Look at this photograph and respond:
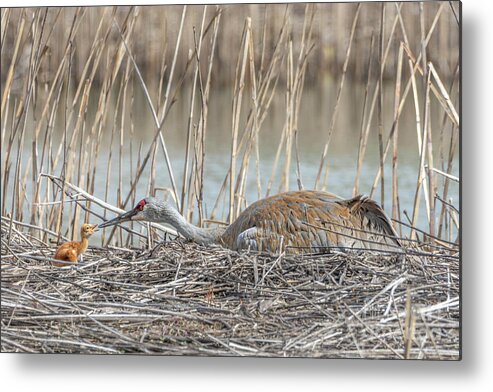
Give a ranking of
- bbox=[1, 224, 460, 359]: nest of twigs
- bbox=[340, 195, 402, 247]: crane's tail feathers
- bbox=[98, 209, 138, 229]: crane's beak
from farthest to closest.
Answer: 1. bbox=[98, 209, 138, 229]: crane's beak
2. bbox=[340, 195, 402, 247]: crane's tail feathers
3. bbox=[1, 224, 460, 359]: nest of twigs

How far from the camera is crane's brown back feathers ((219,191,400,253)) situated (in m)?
5.08

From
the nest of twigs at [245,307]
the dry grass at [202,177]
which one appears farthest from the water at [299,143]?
the nest of twigs at [245,307]

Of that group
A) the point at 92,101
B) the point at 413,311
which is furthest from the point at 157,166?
the point at 413,311

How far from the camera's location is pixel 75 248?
16.9ft

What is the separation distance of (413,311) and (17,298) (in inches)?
66.2

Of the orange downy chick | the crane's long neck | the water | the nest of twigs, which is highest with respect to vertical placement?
the water

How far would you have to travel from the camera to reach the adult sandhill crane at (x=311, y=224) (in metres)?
5.08

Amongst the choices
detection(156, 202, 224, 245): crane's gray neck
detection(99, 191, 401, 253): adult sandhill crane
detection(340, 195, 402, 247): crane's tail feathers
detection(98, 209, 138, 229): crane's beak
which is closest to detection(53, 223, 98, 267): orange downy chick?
detection(98, 209, 138, 229): crane's beak

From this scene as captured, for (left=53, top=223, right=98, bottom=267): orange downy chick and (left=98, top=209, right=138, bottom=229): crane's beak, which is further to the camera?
(left=98, top=209, right=138, bottom=229): crane's beak

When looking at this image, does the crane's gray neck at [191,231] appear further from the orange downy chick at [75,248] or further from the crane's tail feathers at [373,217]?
the crane's tail feathers at [373,217]

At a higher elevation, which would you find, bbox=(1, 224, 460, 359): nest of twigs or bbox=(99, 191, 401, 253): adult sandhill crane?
bbox=(99, 191, 401, 253): adult sandhill crane

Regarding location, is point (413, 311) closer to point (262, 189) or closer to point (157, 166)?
point (262, 189)

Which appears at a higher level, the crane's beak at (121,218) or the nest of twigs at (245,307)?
the crane's beak at (121,218)

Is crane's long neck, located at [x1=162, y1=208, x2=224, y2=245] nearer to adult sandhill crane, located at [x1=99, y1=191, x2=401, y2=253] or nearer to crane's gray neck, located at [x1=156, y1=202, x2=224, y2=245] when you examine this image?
crane's gray neck, located at [x1=156, y1=202, x2=224, y2=245]
